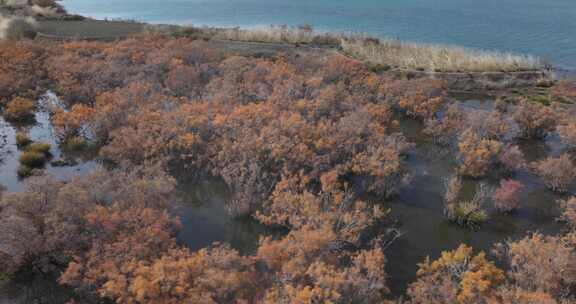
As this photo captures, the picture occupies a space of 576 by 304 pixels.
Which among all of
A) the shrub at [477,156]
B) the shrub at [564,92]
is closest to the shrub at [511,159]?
the shrub at [477,156]

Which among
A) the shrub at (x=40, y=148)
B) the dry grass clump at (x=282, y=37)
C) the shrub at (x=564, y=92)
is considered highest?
the dry grass clump at (x=282, y=37)

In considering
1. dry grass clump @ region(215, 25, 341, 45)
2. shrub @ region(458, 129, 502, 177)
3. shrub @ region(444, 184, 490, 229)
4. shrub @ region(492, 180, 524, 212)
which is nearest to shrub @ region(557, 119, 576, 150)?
shrub @ region(458, 129, 502, 177)

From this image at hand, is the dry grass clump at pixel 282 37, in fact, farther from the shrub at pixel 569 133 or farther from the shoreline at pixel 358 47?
the shrub at pixel 569 133

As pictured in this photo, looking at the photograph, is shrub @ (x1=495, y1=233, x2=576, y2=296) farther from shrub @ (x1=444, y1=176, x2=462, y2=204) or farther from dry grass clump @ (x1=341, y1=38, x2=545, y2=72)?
dry grass clump @ (x1=341, y1=38, x2=545, y2=72)

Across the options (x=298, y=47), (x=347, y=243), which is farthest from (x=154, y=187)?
(x=298, y=47)

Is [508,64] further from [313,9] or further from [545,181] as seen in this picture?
[313,9]

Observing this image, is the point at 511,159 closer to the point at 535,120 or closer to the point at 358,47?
the point at 535,120
